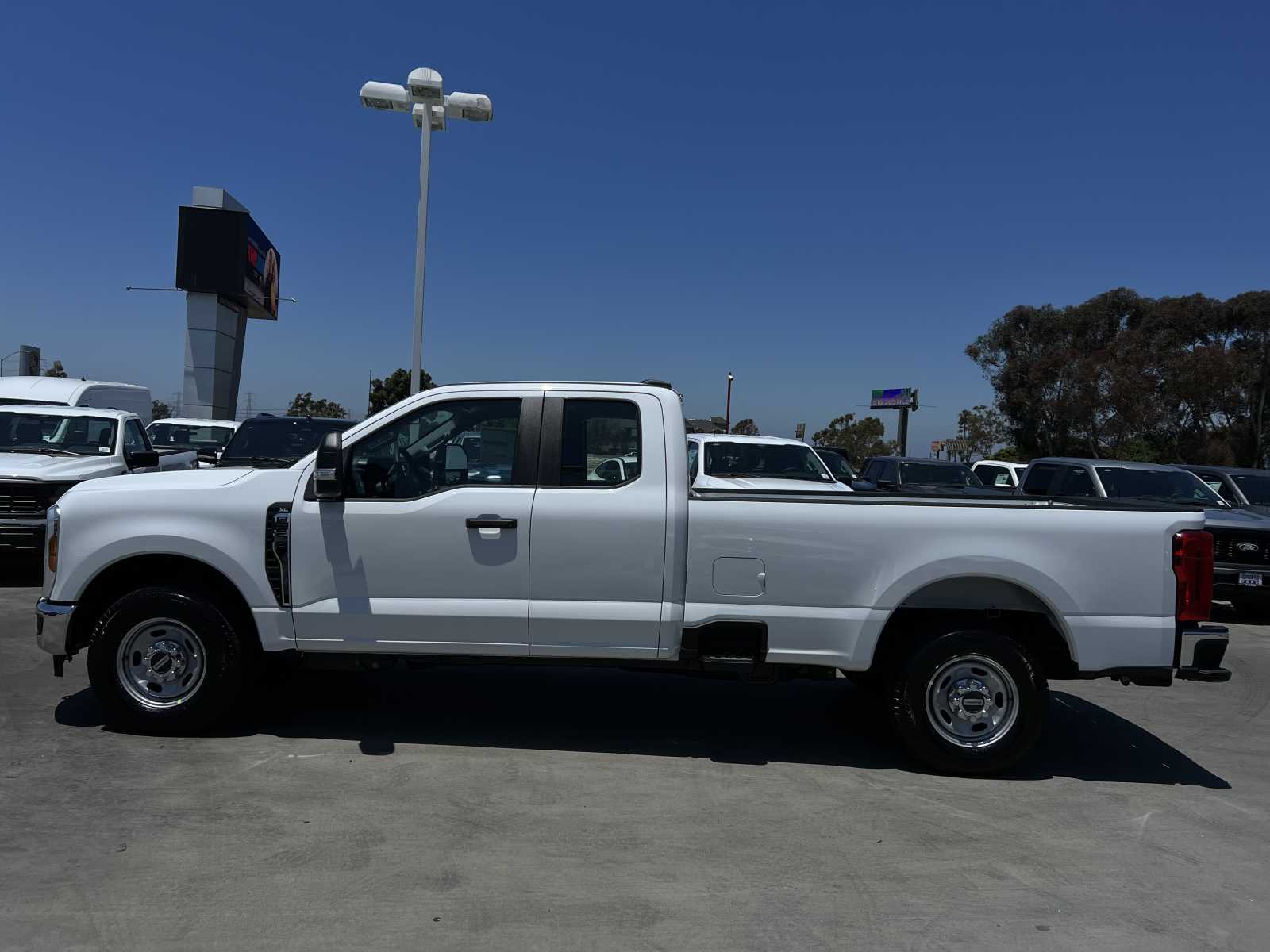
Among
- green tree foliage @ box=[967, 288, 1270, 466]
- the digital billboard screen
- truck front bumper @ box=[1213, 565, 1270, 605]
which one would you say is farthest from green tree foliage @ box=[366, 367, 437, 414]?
truck front bumper @ box=[1213, 565, 1270, 605]

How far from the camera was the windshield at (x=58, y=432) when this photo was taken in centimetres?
1205

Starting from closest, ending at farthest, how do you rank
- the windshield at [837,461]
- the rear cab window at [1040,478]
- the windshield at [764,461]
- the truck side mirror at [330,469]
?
1. the truck side mirror at [330,469]
2. the windshield at [764,461]
3. the rear cab window at [1040,478]
4. the windshield at [837,461]

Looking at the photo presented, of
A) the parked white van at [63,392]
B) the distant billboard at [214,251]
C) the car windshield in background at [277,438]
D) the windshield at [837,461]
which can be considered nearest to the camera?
the car windshield in background at [277,438]

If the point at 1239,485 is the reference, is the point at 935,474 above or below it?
above

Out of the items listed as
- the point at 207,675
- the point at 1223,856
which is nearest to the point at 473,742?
the point at 207,675

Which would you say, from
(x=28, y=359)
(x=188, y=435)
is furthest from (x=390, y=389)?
(x=188, y=435)

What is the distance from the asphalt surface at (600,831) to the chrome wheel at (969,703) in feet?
0.98

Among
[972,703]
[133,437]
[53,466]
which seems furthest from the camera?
[133,437]

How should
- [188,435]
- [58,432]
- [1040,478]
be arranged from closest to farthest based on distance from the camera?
[58,432], [1040,478], [188,435]

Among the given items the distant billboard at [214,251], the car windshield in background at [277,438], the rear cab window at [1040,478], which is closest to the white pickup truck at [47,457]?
the car windshield in background at [277,438]

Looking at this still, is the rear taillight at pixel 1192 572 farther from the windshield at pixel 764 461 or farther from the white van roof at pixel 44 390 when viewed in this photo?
the white van roof at pixel 44 390

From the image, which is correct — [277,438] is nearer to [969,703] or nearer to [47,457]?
[47,457]

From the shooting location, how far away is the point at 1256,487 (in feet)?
45.5

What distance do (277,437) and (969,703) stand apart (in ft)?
29.5
